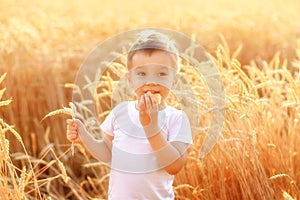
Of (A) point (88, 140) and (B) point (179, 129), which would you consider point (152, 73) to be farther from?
(A) point (88, 140)

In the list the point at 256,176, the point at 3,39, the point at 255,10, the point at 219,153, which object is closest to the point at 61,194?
the point at 3,39

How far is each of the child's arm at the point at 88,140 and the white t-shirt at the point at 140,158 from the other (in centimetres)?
6

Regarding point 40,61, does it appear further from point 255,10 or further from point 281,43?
point 255,10

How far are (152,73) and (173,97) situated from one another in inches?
32.3

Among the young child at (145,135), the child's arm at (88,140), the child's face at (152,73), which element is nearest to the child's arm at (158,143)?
the young child at (145,135)

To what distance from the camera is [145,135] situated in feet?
6.69

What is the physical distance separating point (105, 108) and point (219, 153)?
1412 millimetres

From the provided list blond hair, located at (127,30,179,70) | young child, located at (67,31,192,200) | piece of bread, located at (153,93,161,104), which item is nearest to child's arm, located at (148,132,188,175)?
young child, located at (67,31,192,200)

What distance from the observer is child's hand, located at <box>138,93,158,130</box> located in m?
1.85

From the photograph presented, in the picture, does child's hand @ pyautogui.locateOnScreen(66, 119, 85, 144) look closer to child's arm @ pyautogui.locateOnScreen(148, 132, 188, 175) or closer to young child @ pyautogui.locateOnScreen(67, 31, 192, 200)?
young child @ pyautogui.locateOnScreen(67, 31, 192, 200)

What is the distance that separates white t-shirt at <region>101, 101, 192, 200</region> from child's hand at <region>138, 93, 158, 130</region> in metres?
0.15

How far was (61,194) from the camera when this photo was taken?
347cm

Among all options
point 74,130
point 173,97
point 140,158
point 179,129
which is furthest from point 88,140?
point 173,97

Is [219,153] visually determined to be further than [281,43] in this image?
No
